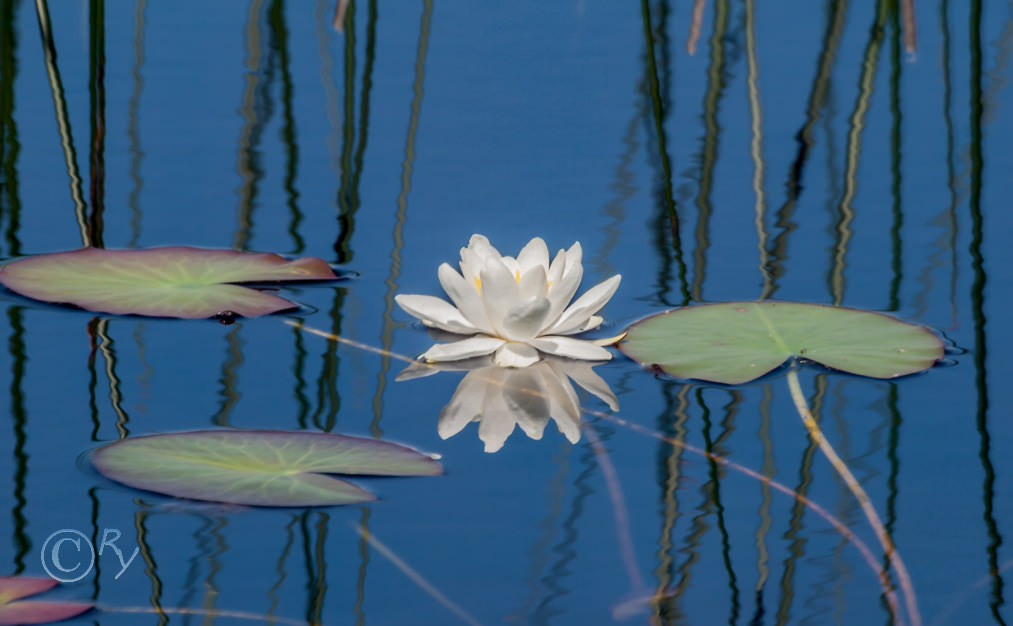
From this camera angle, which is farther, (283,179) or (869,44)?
(869,44)

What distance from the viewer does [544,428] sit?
220 centimetres

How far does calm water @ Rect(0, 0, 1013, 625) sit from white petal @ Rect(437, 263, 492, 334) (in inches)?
5.9

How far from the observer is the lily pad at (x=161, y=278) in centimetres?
264

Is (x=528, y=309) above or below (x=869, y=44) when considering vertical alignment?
below

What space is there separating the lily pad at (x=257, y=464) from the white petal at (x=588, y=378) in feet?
1.39

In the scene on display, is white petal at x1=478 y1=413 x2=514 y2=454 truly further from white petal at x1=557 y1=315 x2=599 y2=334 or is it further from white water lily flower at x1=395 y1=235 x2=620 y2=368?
white petal at x1=557 y1=315 x2=599 y2=334

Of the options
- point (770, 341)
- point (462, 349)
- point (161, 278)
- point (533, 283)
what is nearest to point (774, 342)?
point (770, 341)

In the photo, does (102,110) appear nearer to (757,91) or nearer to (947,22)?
(757,91)

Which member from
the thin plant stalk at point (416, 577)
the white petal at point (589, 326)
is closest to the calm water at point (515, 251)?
the thin plant stalk at point (416, 577)

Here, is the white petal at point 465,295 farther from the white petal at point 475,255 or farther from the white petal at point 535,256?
the white petal at point 535,256

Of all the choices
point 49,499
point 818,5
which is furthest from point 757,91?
point 49,499

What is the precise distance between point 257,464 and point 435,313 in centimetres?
70

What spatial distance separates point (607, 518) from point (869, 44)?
336 cm

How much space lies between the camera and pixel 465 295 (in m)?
2.49
